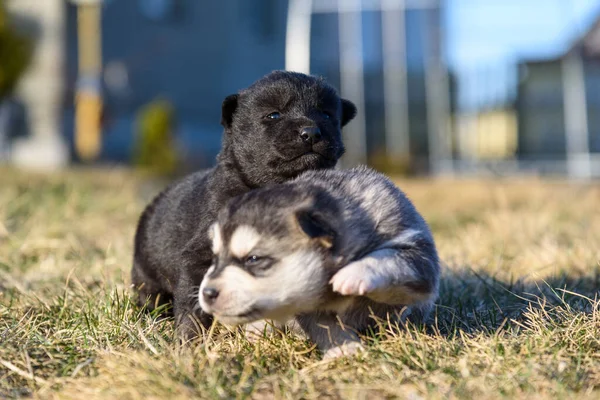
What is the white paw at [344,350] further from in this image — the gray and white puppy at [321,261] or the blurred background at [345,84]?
the blurred background at [345,84]

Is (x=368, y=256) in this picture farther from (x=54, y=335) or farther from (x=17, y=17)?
(x=17, y=17)

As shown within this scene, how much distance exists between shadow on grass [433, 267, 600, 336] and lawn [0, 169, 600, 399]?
1 centimetres

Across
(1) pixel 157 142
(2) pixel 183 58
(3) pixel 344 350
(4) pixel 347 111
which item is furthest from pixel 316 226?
(2) pixel 183 58

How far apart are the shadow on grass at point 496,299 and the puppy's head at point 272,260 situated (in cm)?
78

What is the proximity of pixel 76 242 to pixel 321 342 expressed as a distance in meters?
3.69

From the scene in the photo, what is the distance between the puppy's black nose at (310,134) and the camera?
3.96 m

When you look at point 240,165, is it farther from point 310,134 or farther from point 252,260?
point 252,260

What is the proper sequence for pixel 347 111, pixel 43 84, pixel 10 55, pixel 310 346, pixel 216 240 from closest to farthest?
pixel 216 240 < pixel 310 346 < pixel 347 111 < pixel 10 55 < pixel 43 84

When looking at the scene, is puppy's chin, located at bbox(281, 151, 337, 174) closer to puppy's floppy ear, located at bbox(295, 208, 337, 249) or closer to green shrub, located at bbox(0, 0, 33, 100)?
puppy's floppy ear, located at bbox(295, 208, 337, 249)

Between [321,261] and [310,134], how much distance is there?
38.8 inches

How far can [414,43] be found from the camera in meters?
22.4

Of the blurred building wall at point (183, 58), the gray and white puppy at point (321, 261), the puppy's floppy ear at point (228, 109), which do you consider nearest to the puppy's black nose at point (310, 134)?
the gray and white puppy at point (321, 261)

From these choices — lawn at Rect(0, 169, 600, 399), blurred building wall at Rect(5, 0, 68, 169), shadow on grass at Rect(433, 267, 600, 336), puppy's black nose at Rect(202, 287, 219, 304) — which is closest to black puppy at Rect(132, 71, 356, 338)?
lawn at Rect(0, 169, 600, 399)

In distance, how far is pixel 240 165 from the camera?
4141 mm
